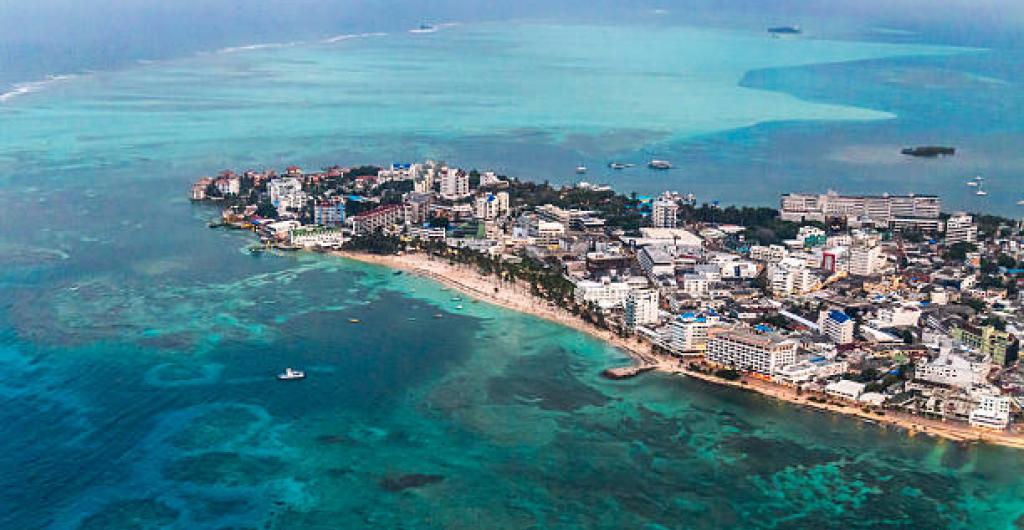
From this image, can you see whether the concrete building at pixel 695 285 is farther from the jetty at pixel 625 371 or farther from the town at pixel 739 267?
the jetty at pixel 625 371

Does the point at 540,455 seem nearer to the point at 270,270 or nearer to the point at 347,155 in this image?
the point at 270,270

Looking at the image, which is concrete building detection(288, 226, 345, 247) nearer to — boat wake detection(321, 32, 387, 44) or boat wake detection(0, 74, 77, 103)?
boat wake detection(0, 74, 77, 103)

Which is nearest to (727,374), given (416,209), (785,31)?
(416,209)

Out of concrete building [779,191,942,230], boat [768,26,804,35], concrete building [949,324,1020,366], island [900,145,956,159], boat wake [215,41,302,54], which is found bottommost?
concrete building [949,324,1020,366]

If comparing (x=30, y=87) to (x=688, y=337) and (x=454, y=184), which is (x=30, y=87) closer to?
(x=454, y=184)

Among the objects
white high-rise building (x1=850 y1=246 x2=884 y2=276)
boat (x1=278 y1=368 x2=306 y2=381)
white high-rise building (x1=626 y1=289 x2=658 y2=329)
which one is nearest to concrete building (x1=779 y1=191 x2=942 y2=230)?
white high-rise building (x1=850 y1=246 x2=884 y2=276)

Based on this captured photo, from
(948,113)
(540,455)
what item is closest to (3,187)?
(540,455)
